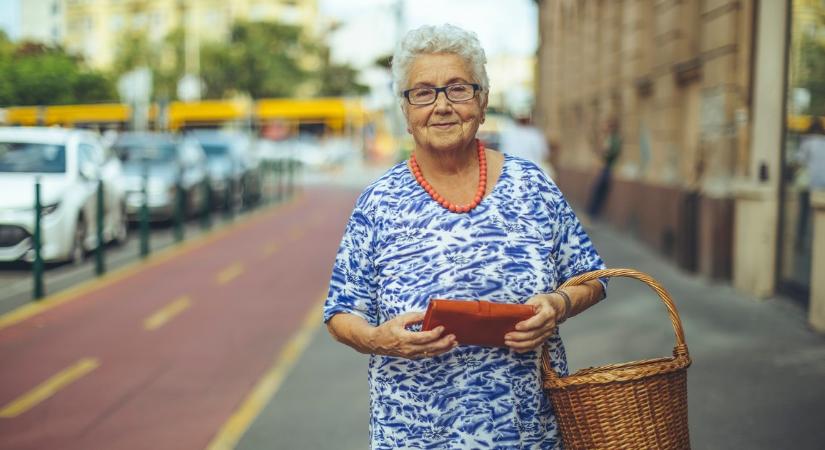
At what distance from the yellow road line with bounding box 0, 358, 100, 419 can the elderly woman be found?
4072 millimetres

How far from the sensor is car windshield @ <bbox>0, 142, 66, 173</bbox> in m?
13.1

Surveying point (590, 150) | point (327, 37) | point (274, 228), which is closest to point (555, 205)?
point (274, 228)

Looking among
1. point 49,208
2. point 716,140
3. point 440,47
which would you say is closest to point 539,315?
point 440,47

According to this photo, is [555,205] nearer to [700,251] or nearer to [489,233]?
[489,233]

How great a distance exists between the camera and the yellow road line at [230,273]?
39.0ft

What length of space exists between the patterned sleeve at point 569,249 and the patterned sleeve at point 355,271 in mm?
498

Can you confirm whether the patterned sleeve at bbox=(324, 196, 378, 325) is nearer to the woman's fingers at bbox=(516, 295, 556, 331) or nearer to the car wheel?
the woman's fingers at bbox=(516, 295, 556, 331)

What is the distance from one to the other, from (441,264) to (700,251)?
8.94m

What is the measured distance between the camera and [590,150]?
73.8ft

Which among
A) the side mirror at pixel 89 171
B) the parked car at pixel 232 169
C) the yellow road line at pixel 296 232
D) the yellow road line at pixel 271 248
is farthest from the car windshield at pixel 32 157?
the parked car at pixel 232 169

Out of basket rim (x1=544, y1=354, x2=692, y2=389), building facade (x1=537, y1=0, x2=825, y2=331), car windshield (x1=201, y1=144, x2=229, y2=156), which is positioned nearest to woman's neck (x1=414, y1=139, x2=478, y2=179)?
basket rim (x1=544, y1=354, x2=692, y2=389)

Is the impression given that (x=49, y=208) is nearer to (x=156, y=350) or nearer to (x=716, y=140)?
(x=156, y=350)

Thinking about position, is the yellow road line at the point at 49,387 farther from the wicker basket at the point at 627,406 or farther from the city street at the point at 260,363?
the wicker basket at the point at 627,406

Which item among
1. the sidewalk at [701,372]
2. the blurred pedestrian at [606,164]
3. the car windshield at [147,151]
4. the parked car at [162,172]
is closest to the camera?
the sidewalk at [701,372]
